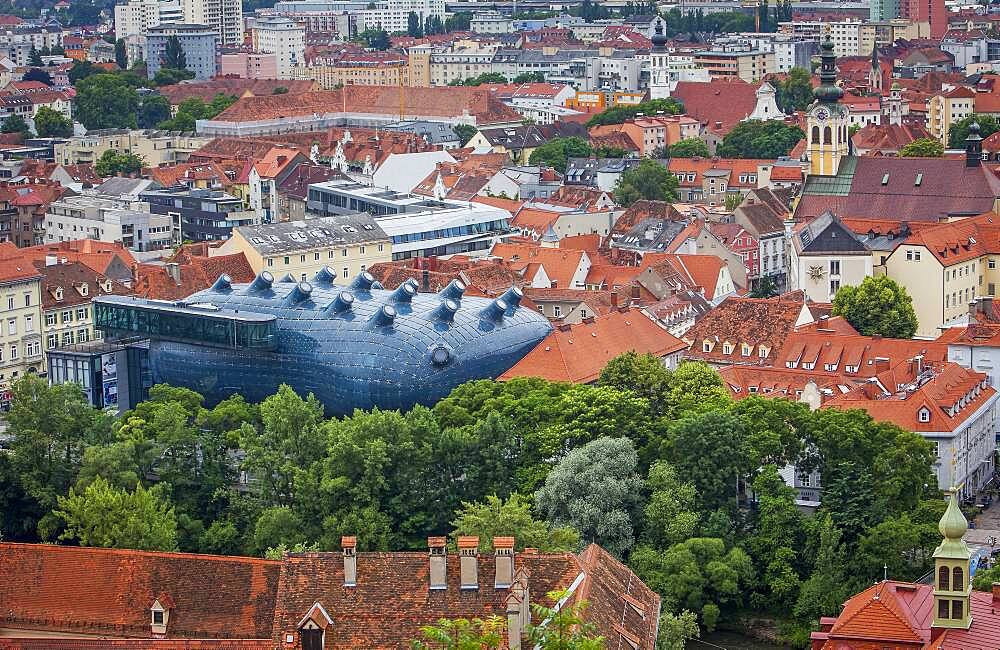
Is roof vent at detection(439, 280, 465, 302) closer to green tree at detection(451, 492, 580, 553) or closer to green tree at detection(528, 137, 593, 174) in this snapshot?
green tree at detection(451, 492, 580, 553)

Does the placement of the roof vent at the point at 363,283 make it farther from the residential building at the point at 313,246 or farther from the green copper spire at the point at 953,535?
the green copper spire at the point at 953,535

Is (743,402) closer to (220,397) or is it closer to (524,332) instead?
(524,332)

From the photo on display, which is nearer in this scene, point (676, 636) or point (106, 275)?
point (676, 636)

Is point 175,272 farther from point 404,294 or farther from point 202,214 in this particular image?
point 202,214

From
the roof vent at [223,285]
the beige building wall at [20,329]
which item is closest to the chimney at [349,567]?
the roof vent at [223,285]

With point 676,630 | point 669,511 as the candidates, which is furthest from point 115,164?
point 676,630

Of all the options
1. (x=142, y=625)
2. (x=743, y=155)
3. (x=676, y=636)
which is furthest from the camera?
(x=743, y=155)

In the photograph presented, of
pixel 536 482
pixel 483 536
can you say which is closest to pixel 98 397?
pixel 536 482
